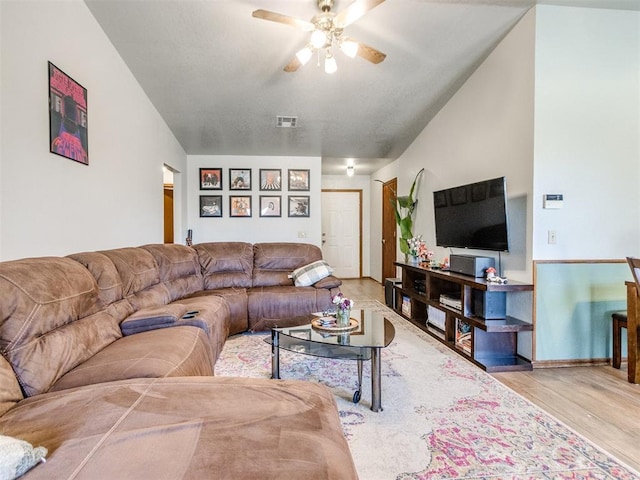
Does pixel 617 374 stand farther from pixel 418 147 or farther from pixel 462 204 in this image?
pixel 418 147

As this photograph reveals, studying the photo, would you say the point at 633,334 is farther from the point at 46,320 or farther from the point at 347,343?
the point at 46,320

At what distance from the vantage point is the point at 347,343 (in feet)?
6.18

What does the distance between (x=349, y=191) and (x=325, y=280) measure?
4.05 meters

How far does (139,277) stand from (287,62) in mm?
2373

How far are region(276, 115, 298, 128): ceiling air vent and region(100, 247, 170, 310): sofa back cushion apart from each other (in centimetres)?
236

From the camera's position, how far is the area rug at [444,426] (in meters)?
1.44

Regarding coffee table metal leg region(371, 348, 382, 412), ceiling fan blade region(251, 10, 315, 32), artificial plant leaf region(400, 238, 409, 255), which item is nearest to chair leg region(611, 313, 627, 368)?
coffee table metal leg region(371, 348, 382, 412)

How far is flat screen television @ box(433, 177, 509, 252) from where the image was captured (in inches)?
107

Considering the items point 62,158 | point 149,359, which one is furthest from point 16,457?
point 62,158

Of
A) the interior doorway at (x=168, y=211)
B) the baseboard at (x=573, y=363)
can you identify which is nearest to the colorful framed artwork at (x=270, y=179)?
the interior doorway at (x=168, y=211)

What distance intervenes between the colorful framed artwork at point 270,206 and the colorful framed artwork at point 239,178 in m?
0.33

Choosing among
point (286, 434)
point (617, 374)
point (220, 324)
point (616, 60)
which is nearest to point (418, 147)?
point (616, 60)

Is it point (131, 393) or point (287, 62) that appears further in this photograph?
point (287, 62)

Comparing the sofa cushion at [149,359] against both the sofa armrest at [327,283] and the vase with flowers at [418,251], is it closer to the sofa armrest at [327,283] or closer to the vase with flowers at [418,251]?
the sofa armrest at [327,283]
